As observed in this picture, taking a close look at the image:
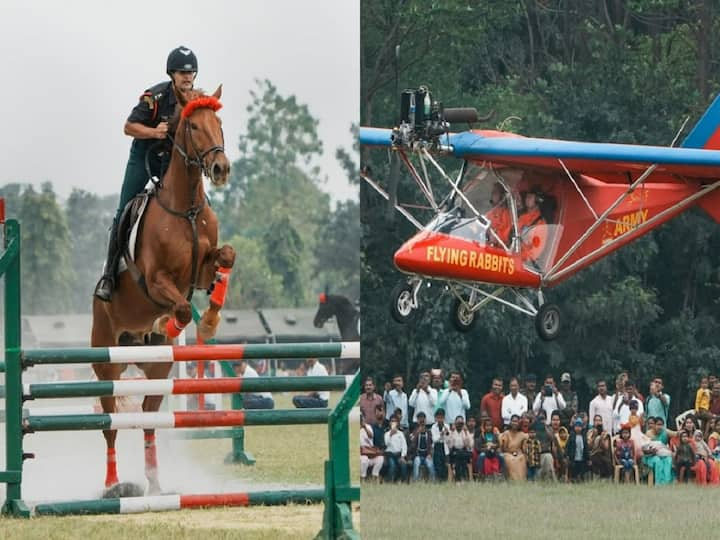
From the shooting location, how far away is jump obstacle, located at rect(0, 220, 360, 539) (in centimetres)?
523

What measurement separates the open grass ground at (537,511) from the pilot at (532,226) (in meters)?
0.74

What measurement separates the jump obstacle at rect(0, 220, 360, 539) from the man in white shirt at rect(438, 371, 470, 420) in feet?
1.42

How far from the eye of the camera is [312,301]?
7.75 metres

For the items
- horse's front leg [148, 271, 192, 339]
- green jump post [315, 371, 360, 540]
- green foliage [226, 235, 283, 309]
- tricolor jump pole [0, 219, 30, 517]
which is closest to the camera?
green jump post [315, 371, 360, 540]

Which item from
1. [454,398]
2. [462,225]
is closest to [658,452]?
[454,398]

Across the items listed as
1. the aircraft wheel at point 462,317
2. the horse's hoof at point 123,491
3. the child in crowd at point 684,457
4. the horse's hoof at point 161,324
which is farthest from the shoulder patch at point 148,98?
the child in crowd at point 684,457

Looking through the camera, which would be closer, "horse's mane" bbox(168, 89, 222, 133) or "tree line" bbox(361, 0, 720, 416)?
"tree line" bbox(361, 0, 720, 416)

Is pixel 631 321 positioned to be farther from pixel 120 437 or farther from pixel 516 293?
pixel 120 437

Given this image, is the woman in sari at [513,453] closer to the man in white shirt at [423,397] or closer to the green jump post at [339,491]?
the man in white shirt at [423,397]

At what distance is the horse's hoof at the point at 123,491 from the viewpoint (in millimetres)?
5742

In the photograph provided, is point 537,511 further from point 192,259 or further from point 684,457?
point 192,259

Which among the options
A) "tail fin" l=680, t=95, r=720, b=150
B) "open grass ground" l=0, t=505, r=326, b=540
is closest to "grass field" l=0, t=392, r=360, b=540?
"open grass ground" l=0, t=505, r=326, b=540

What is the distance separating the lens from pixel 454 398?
15.8 ft

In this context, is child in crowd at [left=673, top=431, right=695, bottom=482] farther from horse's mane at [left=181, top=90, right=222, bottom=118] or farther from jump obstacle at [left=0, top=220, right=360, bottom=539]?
horse's mane at [left=181, top=90, right=222, bottom=118]
